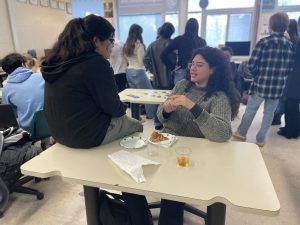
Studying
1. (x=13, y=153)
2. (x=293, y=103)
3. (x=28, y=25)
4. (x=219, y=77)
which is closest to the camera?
(x=219, y=77)

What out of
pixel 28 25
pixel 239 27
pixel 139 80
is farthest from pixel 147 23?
pixel 139 80

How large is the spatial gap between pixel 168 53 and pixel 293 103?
66.1 inches

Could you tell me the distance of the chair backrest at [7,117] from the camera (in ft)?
6.68

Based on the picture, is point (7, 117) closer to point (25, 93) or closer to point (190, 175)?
point (25, 93)

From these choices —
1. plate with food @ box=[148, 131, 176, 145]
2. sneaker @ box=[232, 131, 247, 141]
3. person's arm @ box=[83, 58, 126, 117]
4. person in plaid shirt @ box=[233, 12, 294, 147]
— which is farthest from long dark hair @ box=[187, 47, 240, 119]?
sneaker @ box=[232, 131, 247, 141]

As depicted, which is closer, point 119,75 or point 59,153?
point 59,153

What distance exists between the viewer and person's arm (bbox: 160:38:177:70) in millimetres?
3135

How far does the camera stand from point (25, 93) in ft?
7.14

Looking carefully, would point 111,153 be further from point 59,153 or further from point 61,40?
point 61,40

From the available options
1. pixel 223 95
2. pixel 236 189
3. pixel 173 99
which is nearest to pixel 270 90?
pixel 223 95

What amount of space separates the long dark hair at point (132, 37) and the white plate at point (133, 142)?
244 cm

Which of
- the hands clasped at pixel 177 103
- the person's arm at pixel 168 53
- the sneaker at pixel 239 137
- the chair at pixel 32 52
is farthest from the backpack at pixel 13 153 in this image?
the chair at pixel 32 52

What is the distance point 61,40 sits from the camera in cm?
124

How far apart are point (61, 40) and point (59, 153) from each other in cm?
57
